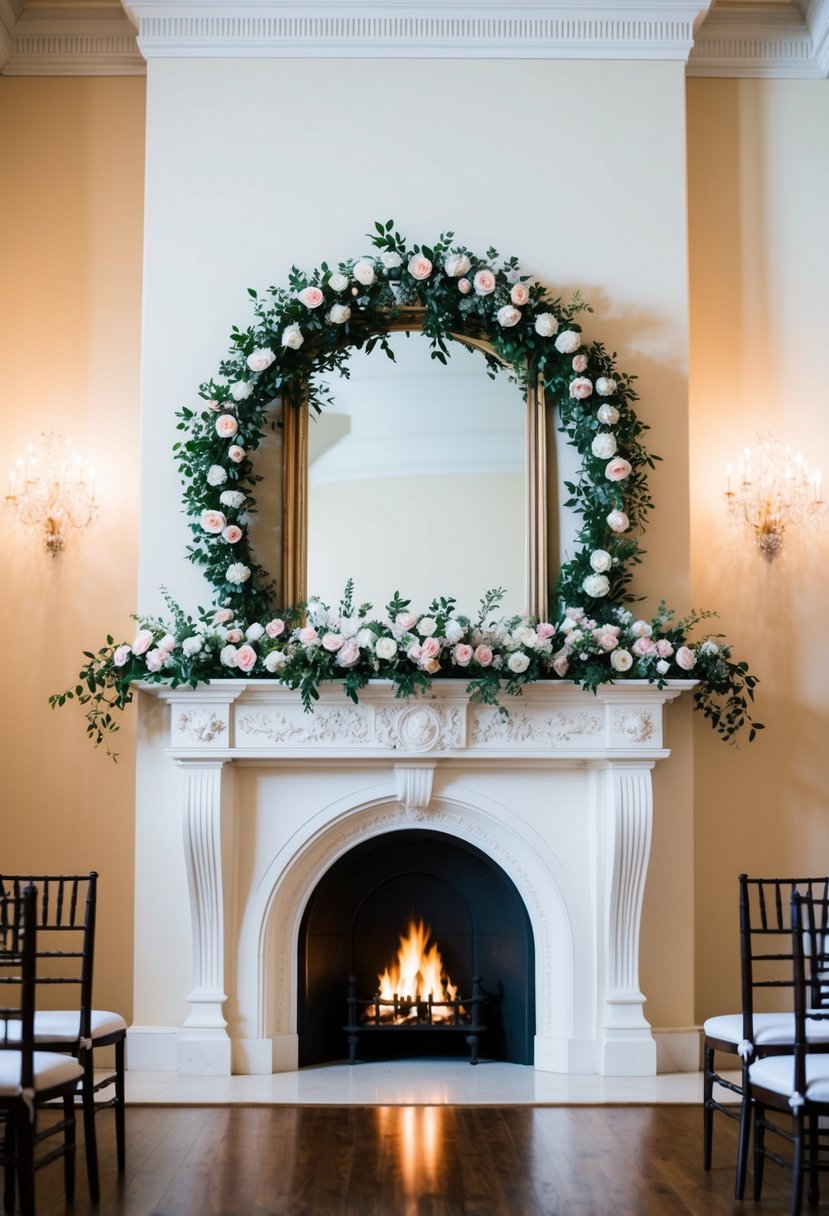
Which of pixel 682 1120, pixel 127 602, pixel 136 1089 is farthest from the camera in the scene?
pixel 127 602

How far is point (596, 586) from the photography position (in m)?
5.62

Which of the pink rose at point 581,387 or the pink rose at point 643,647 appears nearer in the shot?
the pink rose at point 643,647

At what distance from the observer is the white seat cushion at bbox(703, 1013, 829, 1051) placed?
165 inches

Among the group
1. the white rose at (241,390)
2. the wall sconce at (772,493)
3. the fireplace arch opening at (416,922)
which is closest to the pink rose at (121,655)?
the white rose at (241,390)

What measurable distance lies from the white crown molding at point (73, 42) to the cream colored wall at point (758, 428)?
2731 mm

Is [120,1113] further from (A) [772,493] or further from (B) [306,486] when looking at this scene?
(A) [772,493]

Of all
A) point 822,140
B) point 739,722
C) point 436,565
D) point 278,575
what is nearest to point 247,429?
point 278,575

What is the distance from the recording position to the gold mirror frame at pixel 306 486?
5.80 meters

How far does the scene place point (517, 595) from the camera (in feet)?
19.1

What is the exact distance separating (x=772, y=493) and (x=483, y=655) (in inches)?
68.4

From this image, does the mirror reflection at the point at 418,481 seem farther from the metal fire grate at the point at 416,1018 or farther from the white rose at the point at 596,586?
the metal fire grate at the point at 416,1018

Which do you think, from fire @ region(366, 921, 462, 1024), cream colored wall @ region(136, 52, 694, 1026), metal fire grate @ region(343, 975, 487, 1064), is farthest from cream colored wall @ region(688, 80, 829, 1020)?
fire @ region(366, 921, 462, 1024)

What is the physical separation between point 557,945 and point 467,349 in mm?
2656

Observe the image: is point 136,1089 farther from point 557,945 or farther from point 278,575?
point 278,575
